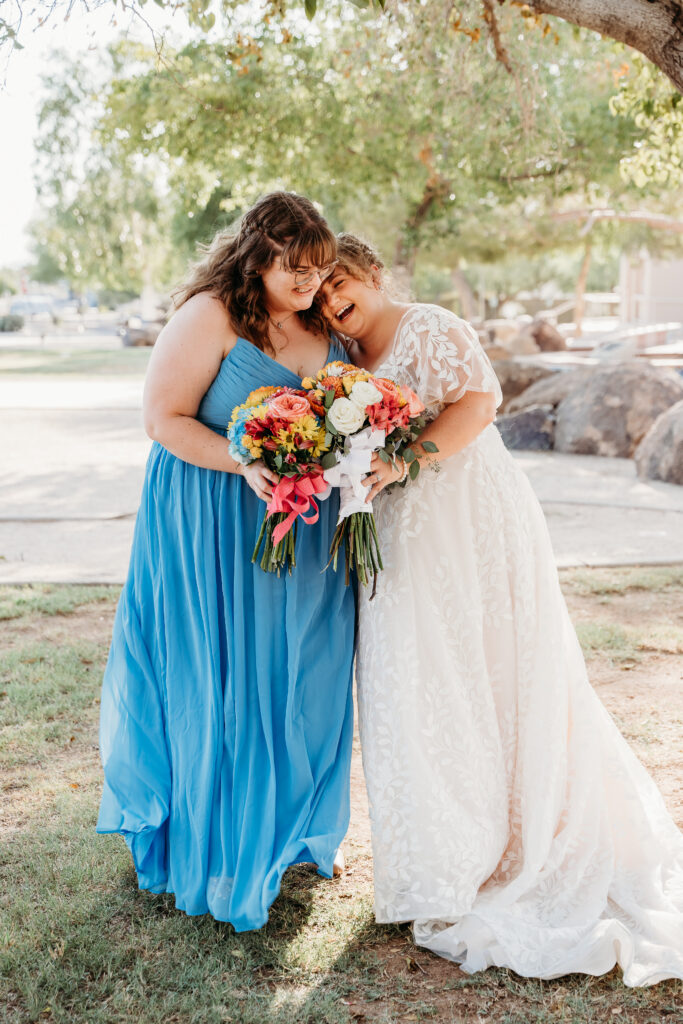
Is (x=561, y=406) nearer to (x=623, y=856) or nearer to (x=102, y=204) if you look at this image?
(x=623, y=856)

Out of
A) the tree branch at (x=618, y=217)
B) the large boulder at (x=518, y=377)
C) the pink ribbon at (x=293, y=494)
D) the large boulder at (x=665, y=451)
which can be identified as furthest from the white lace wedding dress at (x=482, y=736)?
the tree branch at (x=618, y=217)

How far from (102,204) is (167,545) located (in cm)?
2191

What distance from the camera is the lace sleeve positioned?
285cm

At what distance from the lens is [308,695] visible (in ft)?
9.92

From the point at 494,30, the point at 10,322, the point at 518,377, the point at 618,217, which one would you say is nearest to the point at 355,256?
the point at 494,30

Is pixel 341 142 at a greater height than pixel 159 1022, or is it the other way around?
pixel 341 142

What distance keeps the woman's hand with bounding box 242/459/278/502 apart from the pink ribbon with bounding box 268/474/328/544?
17 mm

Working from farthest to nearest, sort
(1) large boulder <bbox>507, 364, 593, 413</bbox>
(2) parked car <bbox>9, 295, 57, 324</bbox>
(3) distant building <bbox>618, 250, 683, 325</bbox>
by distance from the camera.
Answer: (2) parked car <bbox>9, 295, 57, 324</bbox>, (3) distant building <bbox>618, 250, 683, 325</bbox>, (1) large boulder <bbox>507, 364, 593, 413</bbox>

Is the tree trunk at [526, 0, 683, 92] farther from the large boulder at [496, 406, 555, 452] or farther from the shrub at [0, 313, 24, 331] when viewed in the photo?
the shrub at [0, 313, 24, 331]

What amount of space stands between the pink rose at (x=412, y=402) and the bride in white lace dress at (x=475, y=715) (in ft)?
0.51

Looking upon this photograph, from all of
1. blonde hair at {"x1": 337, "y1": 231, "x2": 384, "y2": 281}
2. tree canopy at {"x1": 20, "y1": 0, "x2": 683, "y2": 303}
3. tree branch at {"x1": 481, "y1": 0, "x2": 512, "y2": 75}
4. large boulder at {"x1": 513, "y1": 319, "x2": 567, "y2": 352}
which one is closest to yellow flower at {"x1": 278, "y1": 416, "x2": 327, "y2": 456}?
blonde hair at {"x1": 337, "y1": 231, "x2": 384, "y2": 281}

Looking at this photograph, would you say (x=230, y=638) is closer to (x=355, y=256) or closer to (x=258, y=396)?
(x=258, y=396)

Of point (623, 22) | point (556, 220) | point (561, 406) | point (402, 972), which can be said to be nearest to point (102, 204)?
point (556, 220)

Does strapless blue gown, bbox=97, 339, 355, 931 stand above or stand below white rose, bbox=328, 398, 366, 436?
below
